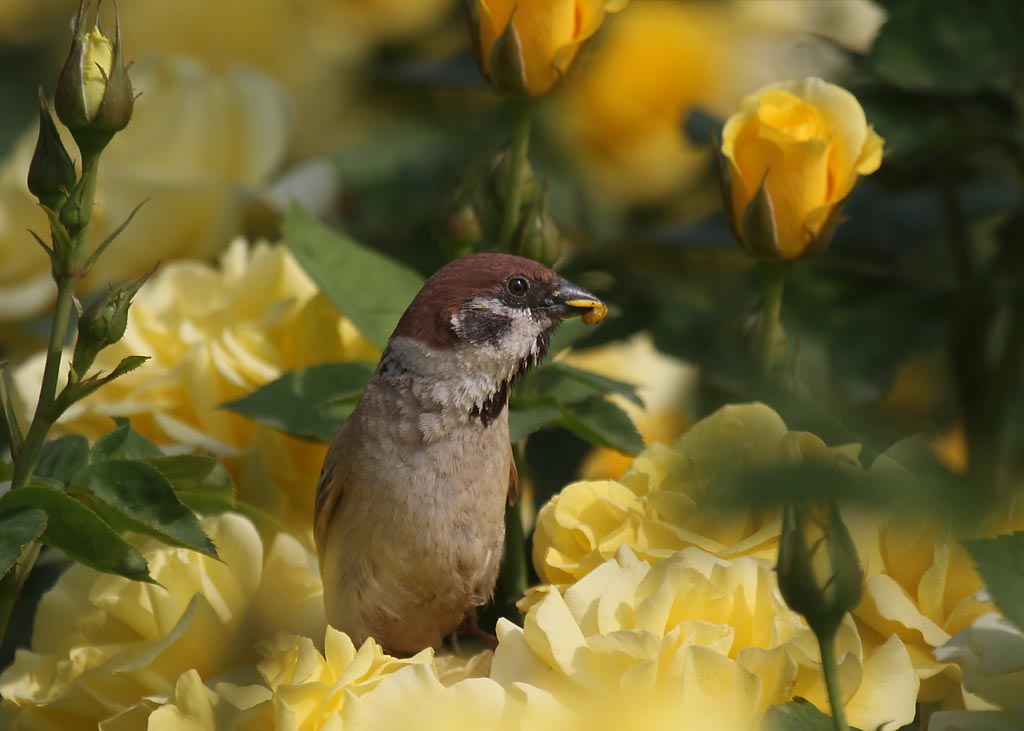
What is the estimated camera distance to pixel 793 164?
103 centimetres

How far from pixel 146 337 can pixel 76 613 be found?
1.16 ft

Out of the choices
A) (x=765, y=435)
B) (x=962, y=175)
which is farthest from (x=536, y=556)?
(x=962, y=175)

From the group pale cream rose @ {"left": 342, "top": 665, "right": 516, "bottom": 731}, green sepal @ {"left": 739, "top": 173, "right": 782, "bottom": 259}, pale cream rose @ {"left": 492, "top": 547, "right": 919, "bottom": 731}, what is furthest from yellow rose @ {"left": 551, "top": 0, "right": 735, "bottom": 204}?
pale cream rose @ {"left": 342, "top": 665, "right": 516, "bottom": 731}

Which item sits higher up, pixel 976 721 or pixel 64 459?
pixel 64 459

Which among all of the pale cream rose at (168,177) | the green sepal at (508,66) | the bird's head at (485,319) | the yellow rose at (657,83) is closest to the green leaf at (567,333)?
the bird's head at (485,319)

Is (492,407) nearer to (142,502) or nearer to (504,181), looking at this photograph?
(504,181)

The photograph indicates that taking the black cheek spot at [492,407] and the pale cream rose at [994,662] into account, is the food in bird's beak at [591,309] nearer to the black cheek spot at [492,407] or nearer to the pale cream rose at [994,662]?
the black cheek spot at [492,407]

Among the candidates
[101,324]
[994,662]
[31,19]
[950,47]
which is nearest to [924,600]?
[994,662]

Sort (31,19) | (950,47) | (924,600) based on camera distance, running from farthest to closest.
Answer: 1. (31,19)
2. (950,47)
3. (924,600)

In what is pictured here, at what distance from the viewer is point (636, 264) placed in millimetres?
1682

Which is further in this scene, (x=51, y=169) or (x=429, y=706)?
(x=51, y=169)

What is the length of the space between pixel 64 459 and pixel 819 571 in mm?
576

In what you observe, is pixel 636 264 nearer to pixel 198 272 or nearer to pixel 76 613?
pixel 198 272

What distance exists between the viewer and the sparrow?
1.22 m
